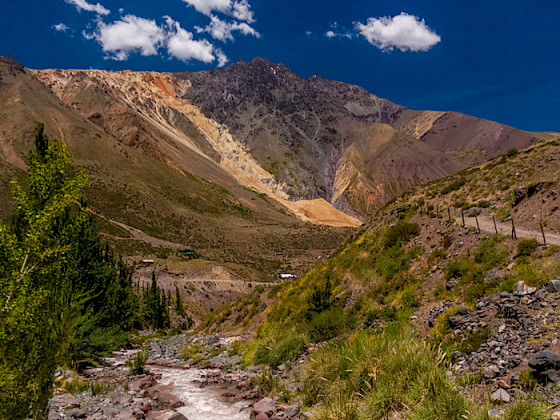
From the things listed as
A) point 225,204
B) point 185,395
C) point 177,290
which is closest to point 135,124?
point 225,204

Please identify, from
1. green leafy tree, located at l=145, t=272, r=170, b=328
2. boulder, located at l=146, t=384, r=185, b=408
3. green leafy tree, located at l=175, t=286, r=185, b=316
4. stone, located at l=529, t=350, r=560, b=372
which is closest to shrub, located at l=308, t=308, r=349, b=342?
boulder, located at l=146, t=384, r=185, b=408

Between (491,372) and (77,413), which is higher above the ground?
(491,372)

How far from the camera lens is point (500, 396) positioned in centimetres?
688

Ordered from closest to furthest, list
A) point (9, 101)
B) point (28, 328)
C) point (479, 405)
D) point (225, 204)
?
point (28, 328), point (479, 405), point (9, 101), point (225, 204)

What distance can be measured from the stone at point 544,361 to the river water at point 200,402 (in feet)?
25.3

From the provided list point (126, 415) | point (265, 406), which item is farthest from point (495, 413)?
point (126, 415)

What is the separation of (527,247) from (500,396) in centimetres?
654

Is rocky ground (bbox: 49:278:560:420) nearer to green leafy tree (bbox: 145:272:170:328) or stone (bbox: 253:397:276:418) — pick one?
stone (bbox: 253:397:276:418)

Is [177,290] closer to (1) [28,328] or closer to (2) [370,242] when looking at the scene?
(2) [370,242]

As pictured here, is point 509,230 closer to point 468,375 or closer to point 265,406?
point 468,375

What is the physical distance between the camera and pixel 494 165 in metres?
24.1

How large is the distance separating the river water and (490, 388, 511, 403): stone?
22.5ft

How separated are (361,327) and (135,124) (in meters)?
182

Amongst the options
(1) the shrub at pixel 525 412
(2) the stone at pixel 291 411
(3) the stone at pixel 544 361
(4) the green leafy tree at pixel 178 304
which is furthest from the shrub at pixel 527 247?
(4) the green leafy tree at pixel 178 304
